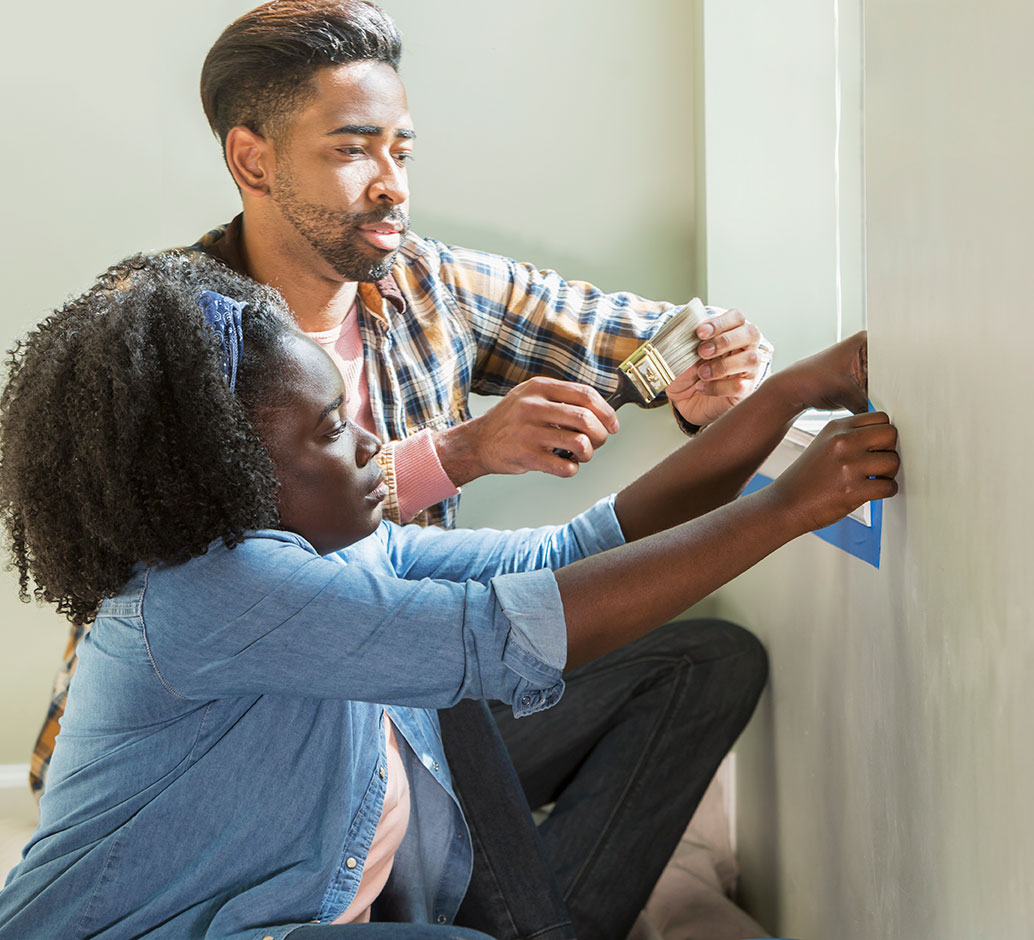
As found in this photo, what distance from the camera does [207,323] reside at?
2.60 feet

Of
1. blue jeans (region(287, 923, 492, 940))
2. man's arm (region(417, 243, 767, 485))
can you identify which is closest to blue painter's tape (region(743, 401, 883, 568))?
man's arm (region(417, 243, 767, 485))

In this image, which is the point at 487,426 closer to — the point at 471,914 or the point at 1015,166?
the point at 471,914

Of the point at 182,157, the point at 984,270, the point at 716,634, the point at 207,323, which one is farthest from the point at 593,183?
the point at 984,270

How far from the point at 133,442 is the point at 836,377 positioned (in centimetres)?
56

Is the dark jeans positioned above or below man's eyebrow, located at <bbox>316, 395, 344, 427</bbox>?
below

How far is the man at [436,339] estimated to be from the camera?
131cm

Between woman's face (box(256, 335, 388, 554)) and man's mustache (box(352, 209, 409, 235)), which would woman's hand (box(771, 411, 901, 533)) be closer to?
woman's face (box(256, 335, 388, 554))

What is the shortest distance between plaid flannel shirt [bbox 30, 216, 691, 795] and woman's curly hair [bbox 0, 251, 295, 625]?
2.06 feet

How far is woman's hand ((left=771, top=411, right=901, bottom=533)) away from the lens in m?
0.71

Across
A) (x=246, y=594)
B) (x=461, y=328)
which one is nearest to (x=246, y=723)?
(x=246, y=594)

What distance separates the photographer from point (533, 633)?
73 centimetres

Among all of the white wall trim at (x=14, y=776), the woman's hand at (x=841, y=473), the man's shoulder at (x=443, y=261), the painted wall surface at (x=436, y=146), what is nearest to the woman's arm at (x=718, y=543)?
the woman's hand at (x=841, y=473)

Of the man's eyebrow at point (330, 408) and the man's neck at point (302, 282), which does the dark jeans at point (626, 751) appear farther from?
the man's neck at point (302, 282)

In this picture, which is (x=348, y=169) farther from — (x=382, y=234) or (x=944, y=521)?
(x=944, y=521)
